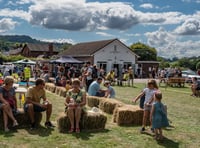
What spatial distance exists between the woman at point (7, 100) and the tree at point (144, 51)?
241 ft

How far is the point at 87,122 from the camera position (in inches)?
307

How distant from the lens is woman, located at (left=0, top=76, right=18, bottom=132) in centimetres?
743

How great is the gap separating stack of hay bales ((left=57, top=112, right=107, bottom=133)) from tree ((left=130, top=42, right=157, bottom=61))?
73.1 meters

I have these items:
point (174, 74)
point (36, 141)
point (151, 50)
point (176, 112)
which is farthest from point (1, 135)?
point (151, 50)

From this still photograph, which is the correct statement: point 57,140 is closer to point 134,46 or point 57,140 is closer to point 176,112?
point 176,112

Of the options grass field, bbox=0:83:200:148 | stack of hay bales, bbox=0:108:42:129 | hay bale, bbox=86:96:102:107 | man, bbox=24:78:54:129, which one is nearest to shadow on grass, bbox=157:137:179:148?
grass field, bbox=0:83:200:148

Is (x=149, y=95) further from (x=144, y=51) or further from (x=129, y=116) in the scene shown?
(x=144, y=51)

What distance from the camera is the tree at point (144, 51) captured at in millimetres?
82213

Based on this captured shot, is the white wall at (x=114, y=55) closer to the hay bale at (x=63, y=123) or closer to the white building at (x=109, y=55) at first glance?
the white building at (x=109, y=55)

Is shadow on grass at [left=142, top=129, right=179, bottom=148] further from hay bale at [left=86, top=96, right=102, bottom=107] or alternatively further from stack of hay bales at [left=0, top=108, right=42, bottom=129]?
hay bale at [left=86, top=96, right=102, bottom=107]

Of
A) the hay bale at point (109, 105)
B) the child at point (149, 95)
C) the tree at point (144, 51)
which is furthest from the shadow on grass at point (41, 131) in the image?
the tree at point (144, 51)

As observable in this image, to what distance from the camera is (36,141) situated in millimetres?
6680

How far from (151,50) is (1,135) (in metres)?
84.0

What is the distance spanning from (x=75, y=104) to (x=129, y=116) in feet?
6.07
